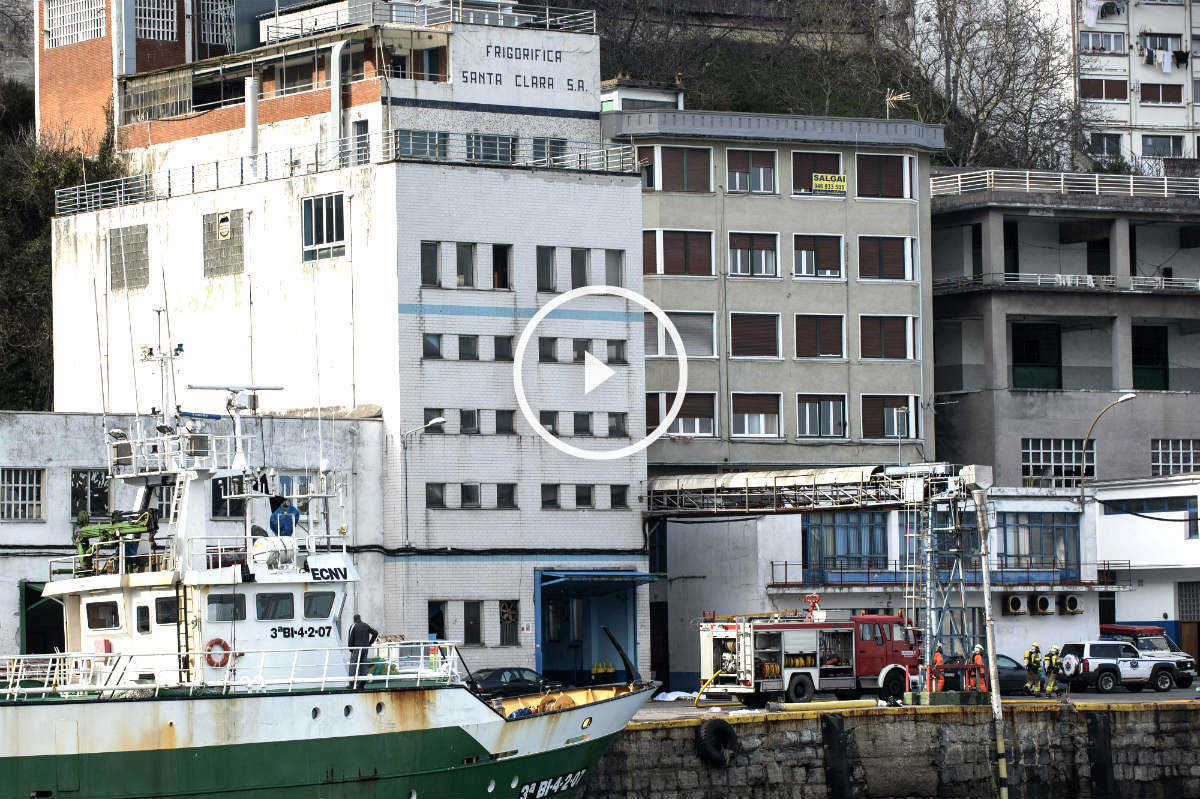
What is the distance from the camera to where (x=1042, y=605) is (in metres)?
71.9

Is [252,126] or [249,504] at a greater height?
[252,126]

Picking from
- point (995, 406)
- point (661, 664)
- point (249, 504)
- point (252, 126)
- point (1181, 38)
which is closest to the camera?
point (249, 504)

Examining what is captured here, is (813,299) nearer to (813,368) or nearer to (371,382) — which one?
(813,368)

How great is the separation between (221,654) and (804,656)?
20.4 m

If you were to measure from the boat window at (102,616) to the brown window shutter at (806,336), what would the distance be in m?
41.0

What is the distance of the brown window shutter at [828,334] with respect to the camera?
3140 inches

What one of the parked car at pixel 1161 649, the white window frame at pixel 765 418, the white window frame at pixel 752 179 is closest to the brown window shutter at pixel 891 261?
the white window frame at pixel 752 179

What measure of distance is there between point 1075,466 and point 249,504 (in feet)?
159

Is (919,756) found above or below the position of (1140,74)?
below

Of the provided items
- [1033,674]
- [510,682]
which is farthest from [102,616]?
[1033,674]

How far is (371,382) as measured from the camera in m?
64.1

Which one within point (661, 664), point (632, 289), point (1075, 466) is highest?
point (632, 289)

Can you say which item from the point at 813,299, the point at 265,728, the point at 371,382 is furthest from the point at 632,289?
the point at 265,728

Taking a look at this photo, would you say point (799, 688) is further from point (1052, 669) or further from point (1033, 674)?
point (1052, 669)
